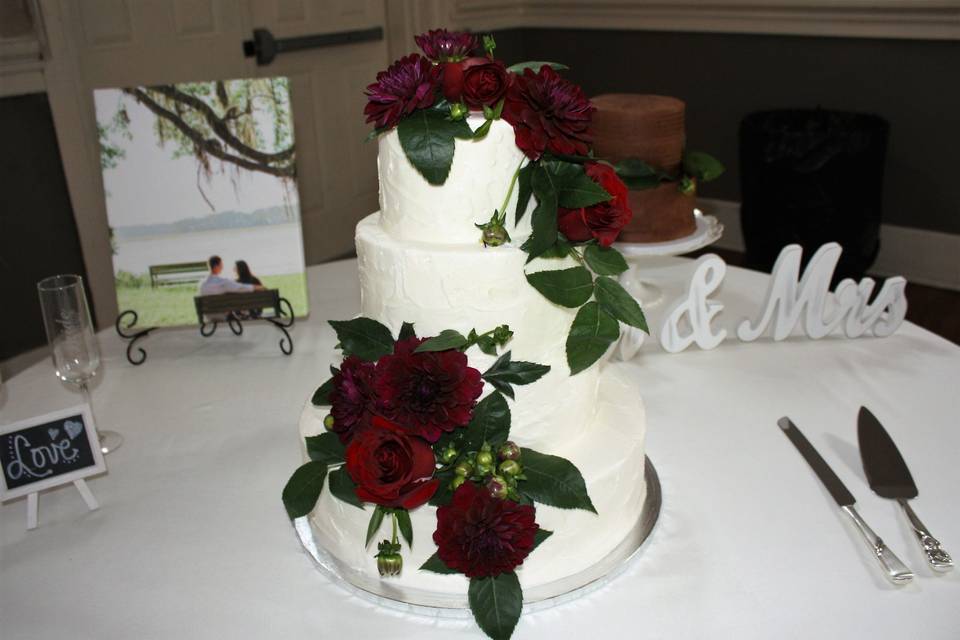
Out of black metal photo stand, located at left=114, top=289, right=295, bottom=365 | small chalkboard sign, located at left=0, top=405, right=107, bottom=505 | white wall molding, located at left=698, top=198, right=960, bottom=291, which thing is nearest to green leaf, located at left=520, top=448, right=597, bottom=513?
small chalkboard sign, located at left=0, top=405, right=107, bottom=505

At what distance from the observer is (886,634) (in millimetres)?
923

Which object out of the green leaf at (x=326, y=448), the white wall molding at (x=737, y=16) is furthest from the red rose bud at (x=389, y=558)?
the white wall molding at (x=737, y=16)

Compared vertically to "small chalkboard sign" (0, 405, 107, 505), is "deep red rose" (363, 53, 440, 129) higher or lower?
higher

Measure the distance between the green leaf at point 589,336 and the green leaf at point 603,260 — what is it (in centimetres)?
4

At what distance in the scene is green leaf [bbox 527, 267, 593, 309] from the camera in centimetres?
100

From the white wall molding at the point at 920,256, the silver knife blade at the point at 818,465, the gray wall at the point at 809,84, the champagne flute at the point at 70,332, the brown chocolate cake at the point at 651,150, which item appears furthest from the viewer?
the white wall molding at the point at 920,256

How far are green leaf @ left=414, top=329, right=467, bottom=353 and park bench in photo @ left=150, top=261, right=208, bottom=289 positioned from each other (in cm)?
87

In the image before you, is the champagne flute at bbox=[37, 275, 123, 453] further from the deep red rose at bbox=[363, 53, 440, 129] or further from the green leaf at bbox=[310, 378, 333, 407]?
the deep red rose at bbox=[363, 53, 440, 129]

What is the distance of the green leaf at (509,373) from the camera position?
1002mm

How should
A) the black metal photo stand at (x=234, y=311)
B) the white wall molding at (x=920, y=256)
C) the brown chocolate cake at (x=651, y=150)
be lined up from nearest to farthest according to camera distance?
the black metal photo stand at (x=234, y=311), the brown chocolate cake at (x=651, y=150), the white wall molding at (x=920, y=256)

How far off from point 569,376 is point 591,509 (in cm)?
17

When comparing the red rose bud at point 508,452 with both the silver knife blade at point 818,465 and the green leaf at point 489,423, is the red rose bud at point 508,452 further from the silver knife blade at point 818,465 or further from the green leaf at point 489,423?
the silver knife blade at point 818,465

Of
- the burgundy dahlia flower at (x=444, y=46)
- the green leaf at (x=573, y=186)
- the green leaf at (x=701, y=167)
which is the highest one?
the burgundy dahlia flower at (x=444, y=46)

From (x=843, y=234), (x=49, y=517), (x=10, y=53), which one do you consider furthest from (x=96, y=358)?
(x=843, y=234)
